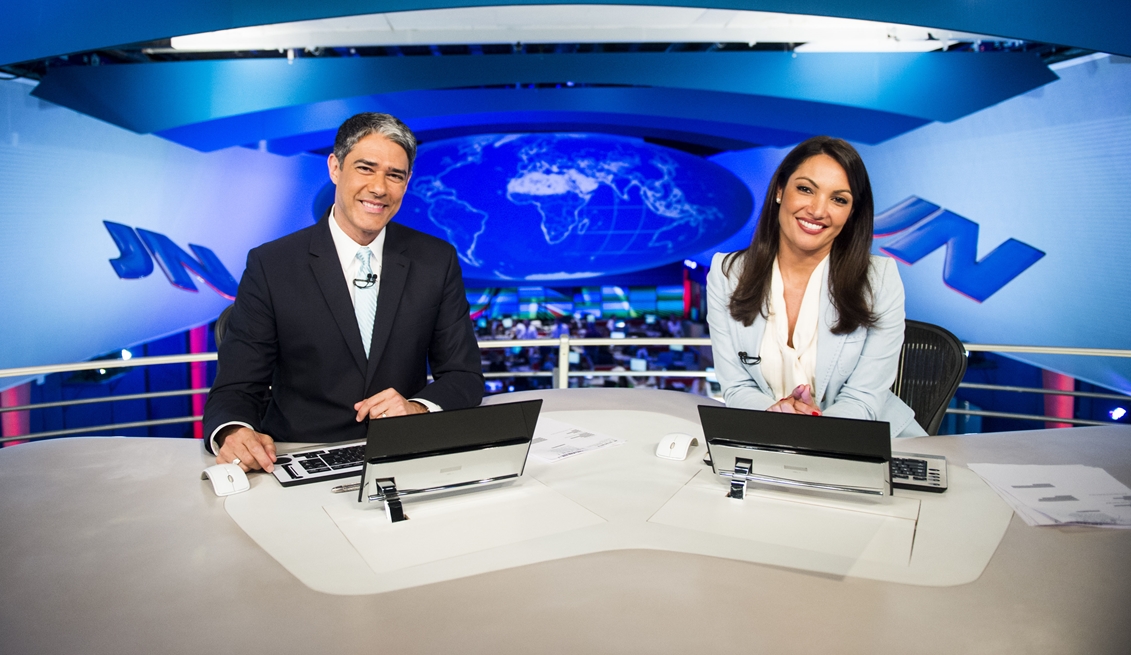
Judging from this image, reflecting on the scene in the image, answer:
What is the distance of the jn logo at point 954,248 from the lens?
156 inches

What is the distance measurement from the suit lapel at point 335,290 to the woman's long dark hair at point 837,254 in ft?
3.30

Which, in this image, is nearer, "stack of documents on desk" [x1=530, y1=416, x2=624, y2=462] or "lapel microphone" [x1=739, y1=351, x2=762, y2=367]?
"stack of documents on desk" [x1=530, y1=416, x2=624, y2=462]

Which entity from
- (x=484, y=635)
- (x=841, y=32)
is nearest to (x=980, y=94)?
(x=841, y=32)

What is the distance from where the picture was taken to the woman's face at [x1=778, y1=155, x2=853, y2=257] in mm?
1756

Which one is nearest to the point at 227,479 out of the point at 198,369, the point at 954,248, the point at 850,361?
the point at 850,361

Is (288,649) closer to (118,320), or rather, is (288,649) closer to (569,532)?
(569,532)

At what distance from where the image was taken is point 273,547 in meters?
1.02

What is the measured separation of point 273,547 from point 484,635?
0.41 meters

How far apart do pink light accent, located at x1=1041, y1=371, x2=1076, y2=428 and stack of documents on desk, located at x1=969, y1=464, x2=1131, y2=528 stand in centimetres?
339

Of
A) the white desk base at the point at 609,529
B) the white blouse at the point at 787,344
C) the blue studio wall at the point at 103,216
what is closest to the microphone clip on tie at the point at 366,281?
the white desk base at the point at 609,529

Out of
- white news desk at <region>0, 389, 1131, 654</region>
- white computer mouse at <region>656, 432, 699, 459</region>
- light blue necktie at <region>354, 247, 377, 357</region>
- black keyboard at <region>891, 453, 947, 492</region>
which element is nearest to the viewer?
white news desk at <region>0, 389, 1131, 654</region>

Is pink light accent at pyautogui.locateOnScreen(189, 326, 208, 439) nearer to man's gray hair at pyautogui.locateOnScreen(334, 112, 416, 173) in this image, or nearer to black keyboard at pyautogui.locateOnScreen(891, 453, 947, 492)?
man's gray hair at pyautogui.locateOnScreen(334, 112, 416, 173)

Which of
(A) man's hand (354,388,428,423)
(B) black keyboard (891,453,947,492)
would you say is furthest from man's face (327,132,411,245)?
(B) black keyboard (891,453,947,492)

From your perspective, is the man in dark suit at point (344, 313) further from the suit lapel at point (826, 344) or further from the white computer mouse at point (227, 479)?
the suit lapel at point (826, 344)
